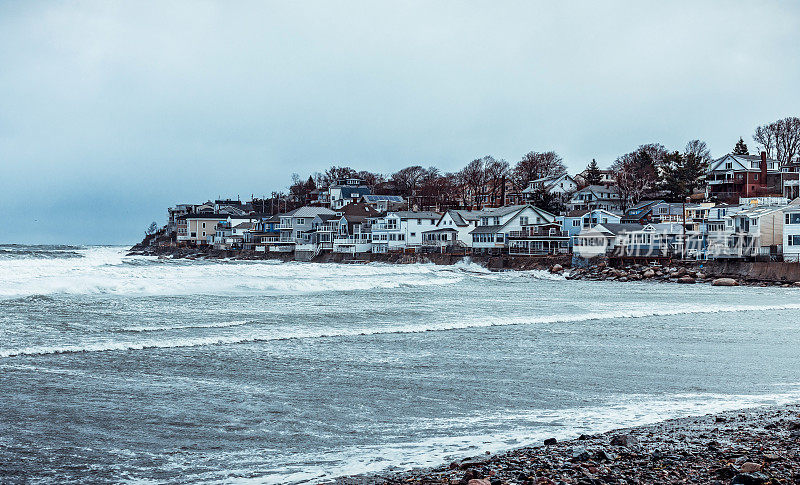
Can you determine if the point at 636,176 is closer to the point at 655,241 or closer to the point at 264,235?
the point at 655,241

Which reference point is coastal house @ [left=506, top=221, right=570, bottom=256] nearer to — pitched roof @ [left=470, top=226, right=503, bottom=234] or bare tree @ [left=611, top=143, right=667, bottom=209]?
pitched roof @ [left=470, top=226, right=503, bottom=234]

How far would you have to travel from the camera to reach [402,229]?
8894 cm

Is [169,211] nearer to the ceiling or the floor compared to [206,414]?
nearer to the ceiling

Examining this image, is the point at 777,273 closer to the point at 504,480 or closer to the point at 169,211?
the point at 504,480

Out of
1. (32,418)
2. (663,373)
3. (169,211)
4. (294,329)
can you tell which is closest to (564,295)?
(294,329)

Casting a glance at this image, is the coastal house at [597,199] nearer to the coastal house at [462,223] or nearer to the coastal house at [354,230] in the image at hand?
the coastal house at [462,223]

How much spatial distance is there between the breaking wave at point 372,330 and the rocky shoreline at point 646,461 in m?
9.94

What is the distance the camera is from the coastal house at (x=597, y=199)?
92.0 meters

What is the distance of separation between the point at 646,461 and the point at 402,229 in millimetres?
82133

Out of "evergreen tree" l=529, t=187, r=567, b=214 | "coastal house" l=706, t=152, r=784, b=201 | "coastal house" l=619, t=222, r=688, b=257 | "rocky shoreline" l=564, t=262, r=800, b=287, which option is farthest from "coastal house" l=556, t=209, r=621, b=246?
"evergreen tree" l=529, t=187, r=567, b=214

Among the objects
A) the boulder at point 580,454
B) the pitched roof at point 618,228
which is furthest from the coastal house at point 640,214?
the boulder at point 580,454

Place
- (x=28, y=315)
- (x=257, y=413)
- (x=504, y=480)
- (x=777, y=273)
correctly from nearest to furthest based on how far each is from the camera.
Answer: (x=504, y=480) → (x=257, y=413) → (x=28, y=315) → (x=777, y=273)

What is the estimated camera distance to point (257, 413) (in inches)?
368

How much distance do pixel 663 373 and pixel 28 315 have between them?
18026 millimetres
